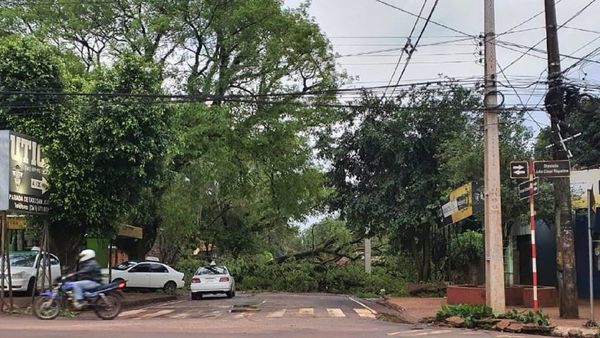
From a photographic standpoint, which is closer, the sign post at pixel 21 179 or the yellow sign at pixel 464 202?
the sign post at pixel 21 179

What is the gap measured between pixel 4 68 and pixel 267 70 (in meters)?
11.5

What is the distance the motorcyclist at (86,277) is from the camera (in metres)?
16.2

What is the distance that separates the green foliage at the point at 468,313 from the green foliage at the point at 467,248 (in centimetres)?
1340

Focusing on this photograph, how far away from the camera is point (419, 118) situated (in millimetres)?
28953

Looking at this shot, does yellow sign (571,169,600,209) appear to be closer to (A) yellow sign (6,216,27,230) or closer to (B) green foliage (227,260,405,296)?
(B) green foliage (227,260,405,296)

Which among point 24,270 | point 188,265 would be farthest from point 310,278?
point 24,270

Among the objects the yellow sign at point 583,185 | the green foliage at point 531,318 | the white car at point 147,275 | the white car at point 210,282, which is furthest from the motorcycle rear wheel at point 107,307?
the white car at point 147,275

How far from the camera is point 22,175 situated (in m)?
18.4

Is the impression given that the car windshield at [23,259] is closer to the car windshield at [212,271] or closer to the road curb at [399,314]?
the car windshield at [212,271]

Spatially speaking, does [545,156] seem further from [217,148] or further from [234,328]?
[234,328]

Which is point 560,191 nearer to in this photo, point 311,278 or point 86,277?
point 86,277

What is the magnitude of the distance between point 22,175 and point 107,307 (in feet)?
15.0

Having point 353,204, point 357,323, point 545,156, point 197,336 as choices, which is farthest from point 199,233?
point 197,336

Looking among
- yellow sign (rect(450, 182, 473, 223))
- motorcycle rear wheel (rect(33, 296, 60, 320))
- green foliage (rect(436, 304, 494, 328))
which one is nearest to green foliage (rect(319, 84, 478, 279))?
yellow sign (rect(450, 182, 473, 223))
